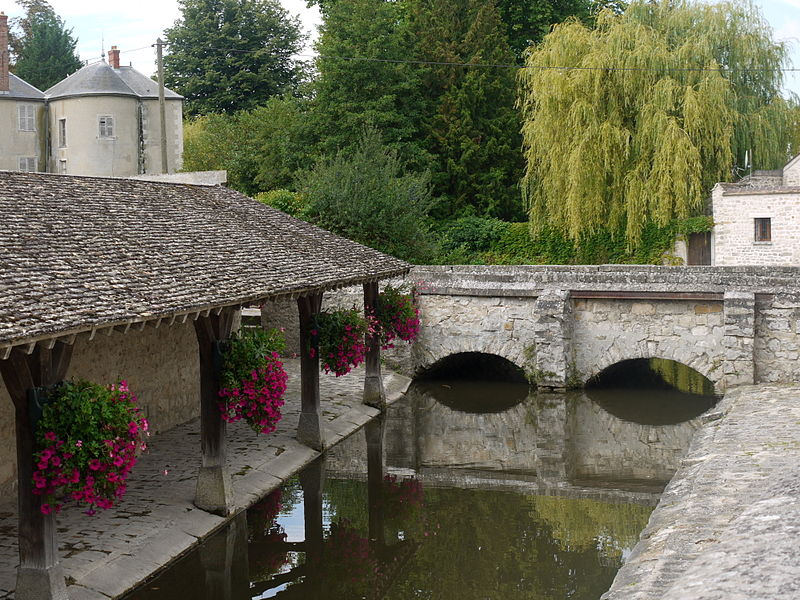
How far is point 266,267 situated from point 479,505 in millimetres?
3615

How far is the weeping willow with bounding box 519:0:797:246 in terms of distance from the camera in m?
25.1

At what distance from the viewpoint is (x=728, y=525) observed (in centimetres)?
832

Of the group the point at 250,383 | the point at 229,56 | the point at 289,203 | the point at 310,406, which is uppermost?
the point at 229,56

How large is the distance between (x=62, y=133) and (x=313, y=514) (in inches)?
1021

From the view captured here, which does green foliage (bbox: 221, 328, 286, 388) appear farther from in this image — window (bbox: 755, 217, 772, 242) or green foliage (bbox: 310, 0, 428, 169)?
green foliage (bbox: 310, 0, 428, 169)

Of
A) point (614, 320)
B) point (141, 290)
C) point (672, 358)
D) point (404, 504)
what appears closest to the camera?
point (141, 290)

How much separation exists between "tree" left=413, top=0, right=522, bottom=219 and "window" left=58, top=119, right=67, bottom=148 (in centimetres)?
1223

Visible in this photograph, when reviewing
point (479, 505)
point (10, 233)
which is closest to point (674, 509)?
point (479, 505)

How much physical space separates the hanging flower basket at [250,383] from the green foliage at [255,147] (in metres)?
21.1

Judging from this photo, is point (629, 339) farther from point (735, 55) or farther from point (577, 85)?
point (735, 55)

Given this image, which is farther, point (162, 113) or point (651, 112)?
point (651, 112)

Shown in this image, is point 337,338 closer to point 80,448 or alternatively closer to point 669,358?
point 80,448

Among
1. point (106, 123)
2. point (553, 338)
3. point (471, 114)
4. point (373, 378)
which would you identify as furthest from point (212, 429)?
point (106, 123)

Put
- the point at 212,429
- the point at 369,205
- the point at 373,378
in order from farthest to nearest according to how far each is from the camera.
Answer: the point at 369,205 < the point at 373,378 < the point at 212,429
